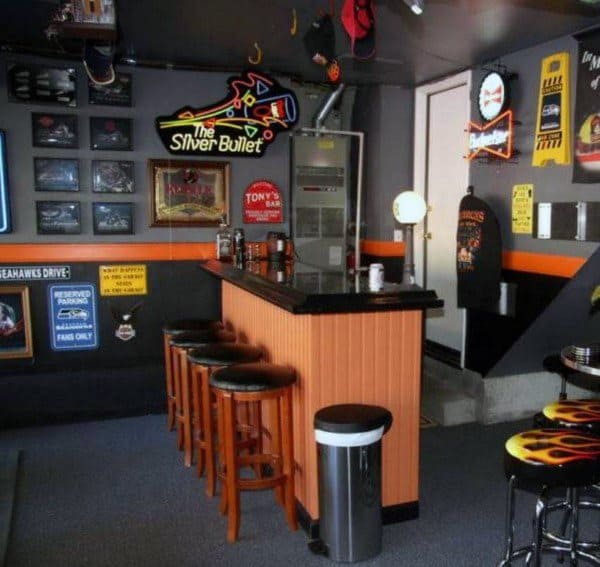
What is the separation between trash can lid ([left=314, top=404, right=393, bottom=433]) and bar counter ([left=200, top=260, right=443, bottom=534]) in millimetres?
157

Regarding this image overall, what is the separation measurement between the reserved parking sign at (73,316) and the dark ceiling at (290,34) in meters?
1.70

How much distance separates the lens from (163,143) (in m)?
4.55

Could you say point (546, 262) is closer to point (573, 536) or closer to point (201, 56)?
point (573, 536)

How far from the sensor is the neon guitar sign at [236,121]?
4562mm

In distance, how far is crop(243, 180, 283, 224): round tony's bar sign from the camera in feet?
15.9

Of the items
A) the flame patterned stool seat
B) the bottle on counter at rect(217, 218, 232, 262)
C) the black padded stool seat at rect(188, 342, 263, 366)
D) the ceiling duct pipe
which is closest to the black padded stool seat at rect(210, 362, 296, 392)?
the black padded stool seat at rect(188, 342, 263, 366)

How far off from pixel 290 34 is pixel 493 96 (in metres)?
1.51

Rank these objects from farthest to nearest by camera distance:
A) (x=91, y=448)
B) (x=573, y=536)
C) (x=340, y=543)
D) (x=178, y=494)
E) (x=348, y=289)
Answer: (x=91, y=448) < (x=178, y=494) < (x=348, y=289) < (x=340, y=543) < (x=573, y=536)

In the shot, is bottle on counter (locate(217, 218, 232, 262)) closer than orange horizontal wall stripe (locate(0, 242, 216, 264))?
No

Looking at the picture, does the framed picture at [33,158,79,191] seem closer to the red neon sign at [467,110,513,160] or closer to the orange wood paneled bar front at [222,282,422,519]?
the orange wood paneled bar front at [222,282,422,519]

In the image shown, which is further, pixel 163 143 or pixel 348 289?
pixel 163 143

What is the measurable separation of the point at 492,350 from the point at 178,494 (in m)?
2.54

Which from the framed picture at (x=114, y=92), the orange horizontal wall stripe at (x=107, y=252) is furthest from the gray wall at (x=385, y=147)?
the framed picture at (x=114, y=92)

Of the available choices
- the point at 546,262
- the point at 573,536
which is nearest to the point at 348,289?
the point at 573,536
